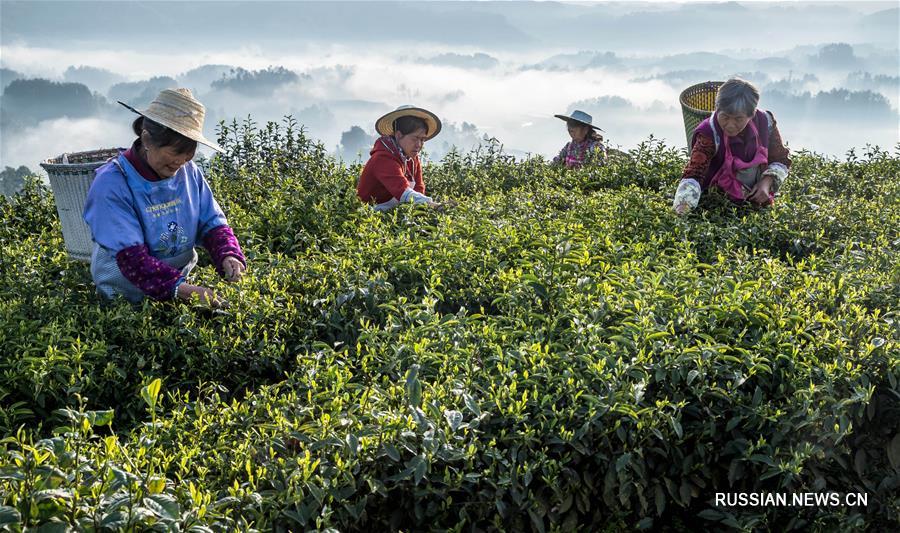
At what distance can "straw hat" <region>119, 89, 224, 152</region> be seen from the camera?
14.8 ft

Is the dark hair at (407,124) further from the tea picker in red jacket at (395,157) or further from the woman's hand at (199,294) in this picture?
the woman's hand at (199,294)

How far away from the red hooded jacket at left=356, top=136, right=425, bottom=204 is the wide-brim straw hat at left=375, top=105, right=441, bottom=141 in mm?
152

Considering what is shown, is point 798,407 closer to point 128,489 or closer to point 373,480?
point 373,480

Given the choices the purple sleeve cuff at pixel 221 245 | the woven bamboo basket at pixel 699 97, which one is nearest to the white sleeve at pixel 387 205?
the purple sleeve cuff at pixel 221 245

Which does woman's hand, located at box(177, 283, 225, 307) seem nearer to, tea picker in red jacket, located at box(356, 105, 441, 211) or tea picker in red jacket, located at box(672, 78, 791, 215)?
tea picker in red jacket, located at box(356, 105, 441, 211)

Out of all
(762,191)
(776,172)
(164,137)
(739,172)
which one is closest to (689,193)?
(739,172)

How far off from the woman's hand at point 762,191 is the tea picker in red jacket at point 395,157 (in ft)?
8.35

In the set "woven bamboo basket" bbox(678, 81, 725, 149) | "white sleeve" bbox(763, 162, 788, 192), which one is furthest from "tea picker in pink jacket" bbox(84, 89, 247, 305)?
"woven bamboo basket" bbox(678, 81, 725, 149)

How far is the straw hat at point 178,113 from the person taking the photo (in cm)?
452

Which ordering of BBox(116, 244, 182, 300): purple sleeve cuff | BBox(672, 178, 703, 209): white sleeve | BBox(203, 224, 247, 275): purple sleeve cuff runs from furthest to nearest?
1. BBox(672, 178, 703, 209): white sleeve
2. BBox(203, 224, 247, 275): purple sleeve cuff
3. BBox(116, 244, 182, 300): purple sleeve cuff

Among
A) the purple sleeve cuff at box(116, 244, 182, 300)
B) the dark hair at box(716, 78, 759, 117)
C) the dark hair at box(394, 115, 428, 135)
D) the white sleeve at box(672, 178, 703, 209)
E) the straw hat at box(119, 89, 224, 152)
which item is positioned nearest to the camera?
the straw hat at box(119, 89, 224, 152)

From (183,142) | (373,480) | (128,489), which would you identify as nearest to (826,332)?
(373,480)

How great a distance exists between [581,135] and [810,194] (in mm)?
2833

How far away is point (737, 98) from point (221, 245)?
12.9 feet
